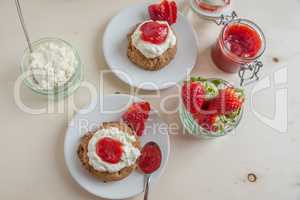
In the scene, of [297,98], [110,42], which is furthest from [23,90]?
[297,98]

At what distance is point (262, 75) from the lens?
4.76ft

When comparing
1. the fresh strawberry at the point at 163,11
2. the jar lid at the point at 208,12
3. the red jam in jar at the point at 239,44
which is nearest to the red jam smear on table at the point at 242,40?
the red jam in jar at the point at 239,44

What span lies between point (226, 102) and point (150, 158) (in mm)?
320

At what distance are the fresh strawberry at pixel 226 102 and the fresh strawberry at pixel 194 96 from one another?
0.04 m

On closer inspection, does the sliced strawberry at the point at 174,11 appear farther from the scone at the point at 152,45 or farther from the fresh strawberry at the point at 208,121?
the fresh strawberry at the point at 208,121

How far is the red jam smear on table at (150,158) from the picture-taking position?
1.24m

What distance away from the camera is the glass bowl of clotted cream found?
1.29 m

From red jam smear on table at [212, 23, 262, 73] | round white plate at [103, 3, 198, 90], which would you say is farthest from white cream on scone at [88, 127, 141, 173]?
red jam smear on table at [212, 23, 262, 73]

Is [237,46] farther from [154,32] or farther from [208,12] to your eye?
[154,32]

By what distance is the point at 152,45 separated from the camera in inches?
52.4

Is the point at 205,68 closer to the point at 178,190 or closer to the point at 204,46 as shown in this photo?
the point at 204,46

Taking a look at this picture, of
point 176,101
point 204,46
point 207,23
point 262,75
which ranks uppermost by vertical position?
point 207,23

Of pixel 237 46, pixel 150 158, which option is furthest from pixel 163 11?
pixel 150 158

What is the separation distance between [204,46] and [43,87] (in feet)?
2.11
